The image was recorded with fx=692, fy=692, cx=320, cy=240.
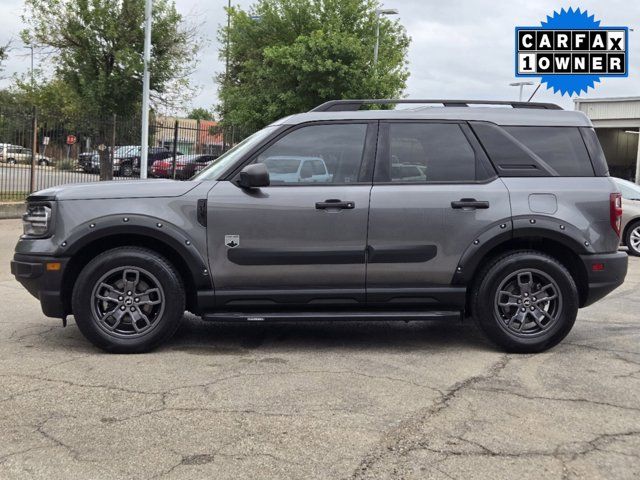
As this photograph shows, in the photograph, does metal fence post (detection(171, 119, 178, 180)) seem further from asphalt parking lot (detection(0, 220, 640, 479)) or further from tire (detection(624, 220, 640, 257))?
asphalt parking lot (detection(0, 220, 640, 479))

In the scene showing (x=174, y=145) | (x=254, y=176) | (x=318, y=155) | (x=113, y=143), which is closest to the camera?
(x=254, y=176)

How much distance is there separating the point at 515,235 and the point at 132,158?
55.1 ft

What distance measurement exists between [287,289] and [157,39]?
1818 centimetres

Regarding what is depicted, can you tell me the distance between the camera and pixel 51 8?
2070 cm

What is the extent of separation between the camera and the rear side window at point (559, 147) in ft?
17.7

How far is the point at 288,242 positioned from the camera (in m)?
5.11


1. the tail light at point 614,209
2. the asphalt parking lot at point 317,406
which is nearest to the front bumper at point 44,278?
the asphalt parking lot at point 317,406

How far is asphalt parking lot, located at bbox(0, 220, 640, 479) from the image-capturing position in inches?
129

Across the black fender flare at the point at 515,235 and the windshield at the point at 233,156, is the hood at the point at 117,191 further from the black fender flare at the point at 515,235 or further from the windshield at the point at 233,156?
the black fender flare at the point at 515,235

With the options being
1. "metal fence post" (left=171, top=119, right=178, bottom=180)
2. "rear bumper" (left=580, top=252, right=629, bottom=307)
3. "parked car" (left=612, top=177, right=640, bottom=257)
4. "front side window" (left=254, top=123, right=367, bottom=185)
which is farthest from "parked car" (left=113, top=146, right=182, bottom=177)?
"rear bumper" (left=580, top=252, right=629, bottom=307)

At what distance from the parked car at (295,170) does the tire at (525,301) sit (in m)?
1.46

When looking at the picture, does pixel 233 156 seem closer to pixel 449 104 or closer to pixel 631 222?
pixel 449 104

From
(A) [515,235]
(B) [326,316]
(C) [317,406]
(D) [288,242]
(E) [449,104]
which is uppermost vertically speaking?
(E) [449,104]

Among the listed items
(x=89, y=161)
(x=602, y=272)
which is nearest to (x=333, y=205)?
(x=602, y=272)
